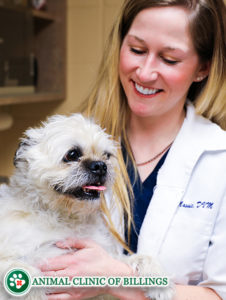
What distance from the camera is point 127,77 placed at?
52.4 inches

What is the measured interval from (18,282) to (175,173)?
2.03 feet

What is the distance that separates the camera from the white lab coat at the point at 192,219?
1223 mm

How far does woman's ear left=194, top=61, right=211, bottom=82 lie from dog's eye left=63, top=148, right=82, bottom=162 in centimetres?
53

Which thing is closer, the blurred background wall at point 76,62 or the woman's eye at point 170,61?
the woman's eye at point 170,61

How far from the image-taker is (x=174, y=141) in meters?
1.38

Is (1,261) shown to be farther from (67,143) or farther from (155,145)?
(155,145)

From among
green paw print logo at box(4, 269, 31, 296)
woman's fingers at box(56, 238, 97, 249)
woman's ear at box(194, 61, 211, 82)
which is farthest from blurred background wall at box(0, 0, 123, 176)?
green paw print logo at box(4, 269, 31, 296)

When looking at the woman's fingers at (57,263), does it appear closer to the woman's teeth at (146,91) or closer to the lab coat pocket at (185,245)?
the lab coat pocket at (185,245)

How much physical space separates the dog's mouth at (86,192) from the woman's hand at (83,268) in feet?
0.50

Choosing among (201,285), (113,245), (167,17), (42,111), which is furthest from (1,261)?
(42,111)

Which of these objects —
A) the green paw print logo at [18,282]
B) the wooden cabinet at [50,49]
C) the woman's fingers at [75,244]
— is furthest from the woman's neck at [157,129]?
the wooden cabinet at [50,49]

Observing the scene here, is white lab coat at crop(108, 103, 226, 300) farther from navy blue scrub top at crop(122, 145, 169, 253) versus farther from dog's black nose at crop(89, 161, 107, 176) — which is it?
dog's black nose at crop(89, 161, 107, 176)

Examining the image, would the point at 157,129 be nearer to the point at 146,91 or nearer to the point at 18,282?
the point at 146,91

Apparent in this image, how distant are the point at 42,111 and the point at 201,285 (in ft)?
6.10
